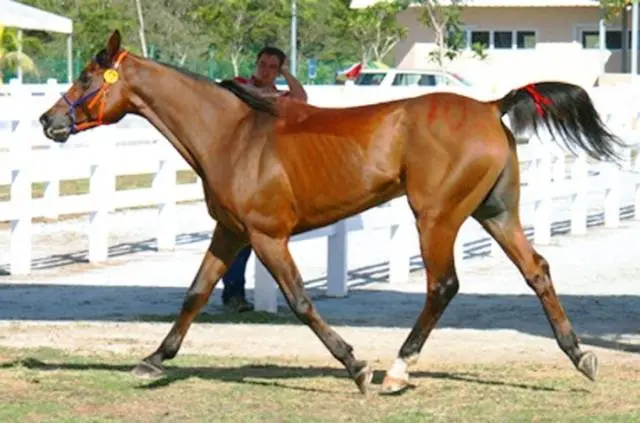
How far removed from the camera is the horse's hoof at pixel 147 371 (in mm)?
10281

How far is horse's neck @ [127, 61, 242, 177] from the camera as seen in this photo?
10328mm

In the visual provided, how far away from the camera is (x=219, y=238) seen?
34.0 feet

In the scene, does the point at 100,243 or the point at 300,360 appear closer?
the point at 300,360

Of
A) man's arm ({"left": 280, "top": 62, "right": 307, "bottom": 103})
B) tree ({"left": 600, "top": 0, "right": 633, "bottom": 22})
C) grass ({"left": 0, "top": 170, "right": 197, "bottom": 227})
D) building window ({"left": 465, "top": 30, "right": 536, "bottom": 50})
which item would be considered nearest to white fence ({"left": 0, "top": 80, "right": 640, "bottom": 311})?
man's arm ({"left": 280, "top": 62, "right": 307, "bottom": 103})

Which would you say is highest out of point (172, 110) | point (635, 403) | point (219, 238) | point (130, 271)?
point (172, 110)

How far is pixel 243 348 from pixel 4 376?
209cm

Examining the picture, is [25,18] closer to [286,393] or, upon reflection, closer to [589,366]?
[286,393]

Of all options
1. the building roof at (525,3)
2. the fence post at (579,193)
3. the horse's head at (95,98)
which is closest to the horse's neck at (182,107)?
the horse's head at (95,98)

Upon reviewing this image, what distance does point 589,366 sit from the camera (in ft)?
33.1

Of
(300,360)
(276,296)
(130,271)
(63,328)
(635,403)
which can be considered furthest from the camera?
(130,271)

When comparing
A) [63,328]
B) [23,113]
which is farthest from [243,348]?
[23,113]

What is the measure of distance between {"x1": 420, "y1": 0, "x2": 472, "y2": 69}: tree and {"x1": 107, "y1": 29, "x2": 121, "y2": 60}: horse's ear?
154ft

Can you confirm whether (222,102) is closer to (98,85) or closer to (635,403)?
(98,85)

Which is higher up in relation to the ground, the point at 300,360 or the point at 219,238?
the point at 219,238
